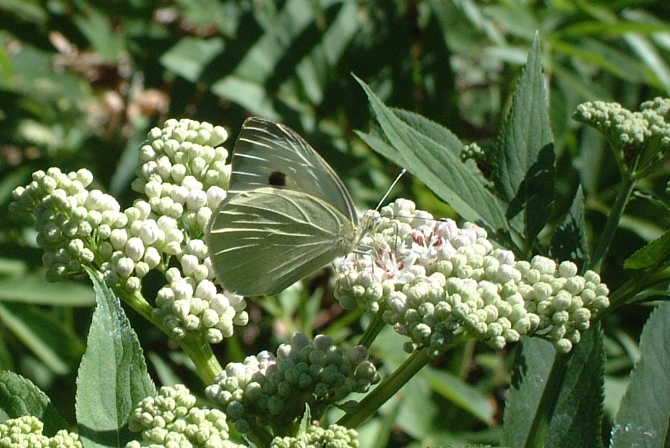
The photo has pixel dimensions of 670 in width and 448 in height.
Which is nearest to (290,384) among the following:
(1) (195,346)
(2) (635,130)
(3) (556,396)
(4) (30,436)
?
(1) (195,346)

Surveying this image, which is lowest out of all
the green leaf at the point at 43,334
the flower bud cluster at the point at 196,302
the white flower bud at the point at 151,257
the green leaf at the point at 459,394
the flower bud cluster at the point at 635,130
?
the green leaf at the point at 459,394

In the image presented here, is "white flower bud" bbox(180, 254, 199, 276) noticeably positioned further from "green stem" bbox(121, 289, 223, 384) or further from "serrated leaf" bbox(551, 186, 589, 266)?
"serrated leaf" bbox(551, 186, 589, 266)

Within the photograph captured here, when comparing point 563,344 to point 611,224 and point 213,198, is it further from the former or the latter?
point 213,198

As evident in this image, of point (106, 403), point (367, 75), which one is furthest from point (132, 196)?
point (106, 403)

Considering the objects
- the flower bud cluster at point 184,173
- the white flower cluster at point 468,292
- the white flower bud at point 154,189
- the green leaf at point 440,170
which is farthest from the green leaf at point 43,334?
the green leaf at point 440,170

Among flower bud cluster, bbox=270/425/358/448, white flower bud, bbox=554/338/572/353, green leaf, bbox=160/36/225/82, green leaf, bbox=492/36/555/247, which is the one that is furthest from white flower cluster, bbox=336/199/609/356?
green leaf, bbox=160/36/225/82

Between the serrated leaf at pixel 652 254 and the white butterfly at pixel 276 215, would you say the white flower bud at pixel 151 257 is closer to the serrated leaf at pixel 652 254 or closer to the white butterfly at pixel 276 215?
the white butterfly at pixel 276 215
